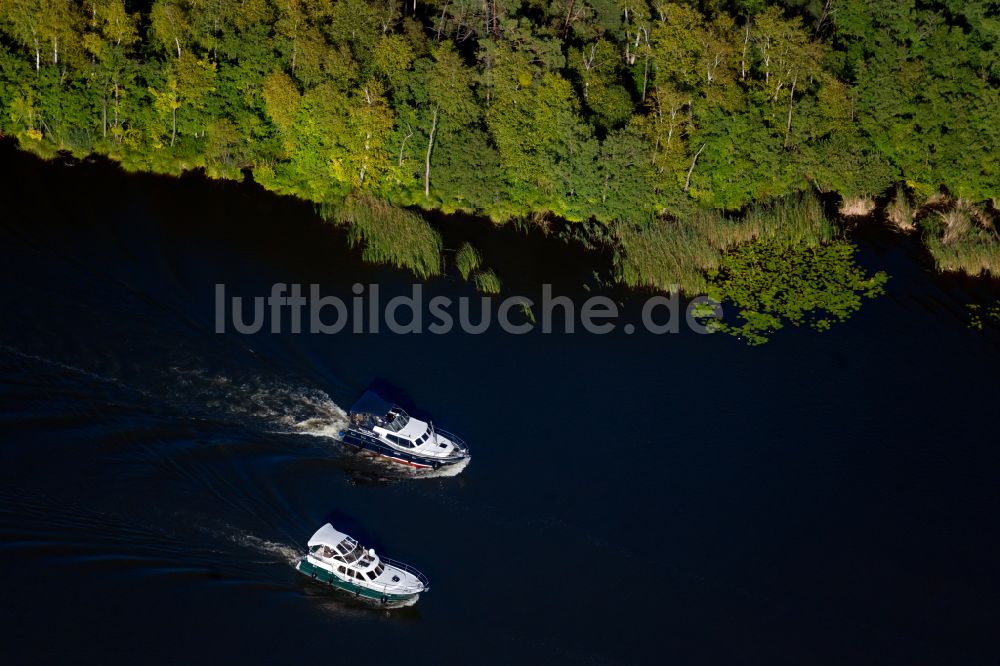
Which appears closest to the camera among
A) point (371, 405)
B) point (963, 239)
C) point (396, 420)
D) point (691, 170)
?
point (396, 420)

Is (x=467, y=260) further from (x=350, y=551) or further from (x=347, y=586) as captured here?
(x=347, y=586)

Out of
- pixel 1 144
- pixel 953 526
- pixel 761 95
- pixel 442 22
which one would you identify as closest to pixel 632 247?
pixel 761 95

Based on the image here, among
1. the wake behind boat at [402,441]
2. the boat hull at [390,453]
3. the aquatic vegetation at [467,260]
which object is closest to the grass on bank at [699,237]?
the aquatic vegetation at [467,260]

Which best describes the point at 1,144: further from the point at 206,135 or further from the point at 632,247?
the point at 632,247

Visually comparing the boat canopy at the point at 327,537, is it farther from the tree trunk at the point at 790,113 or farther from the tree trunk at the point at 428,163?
the tree trunk at the point at 790,113

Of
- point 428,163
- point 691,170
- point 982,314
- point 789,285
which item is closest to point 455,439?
point 428,163

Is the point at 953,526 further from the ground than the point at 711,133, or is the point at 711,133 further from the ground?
the point at 711,133
